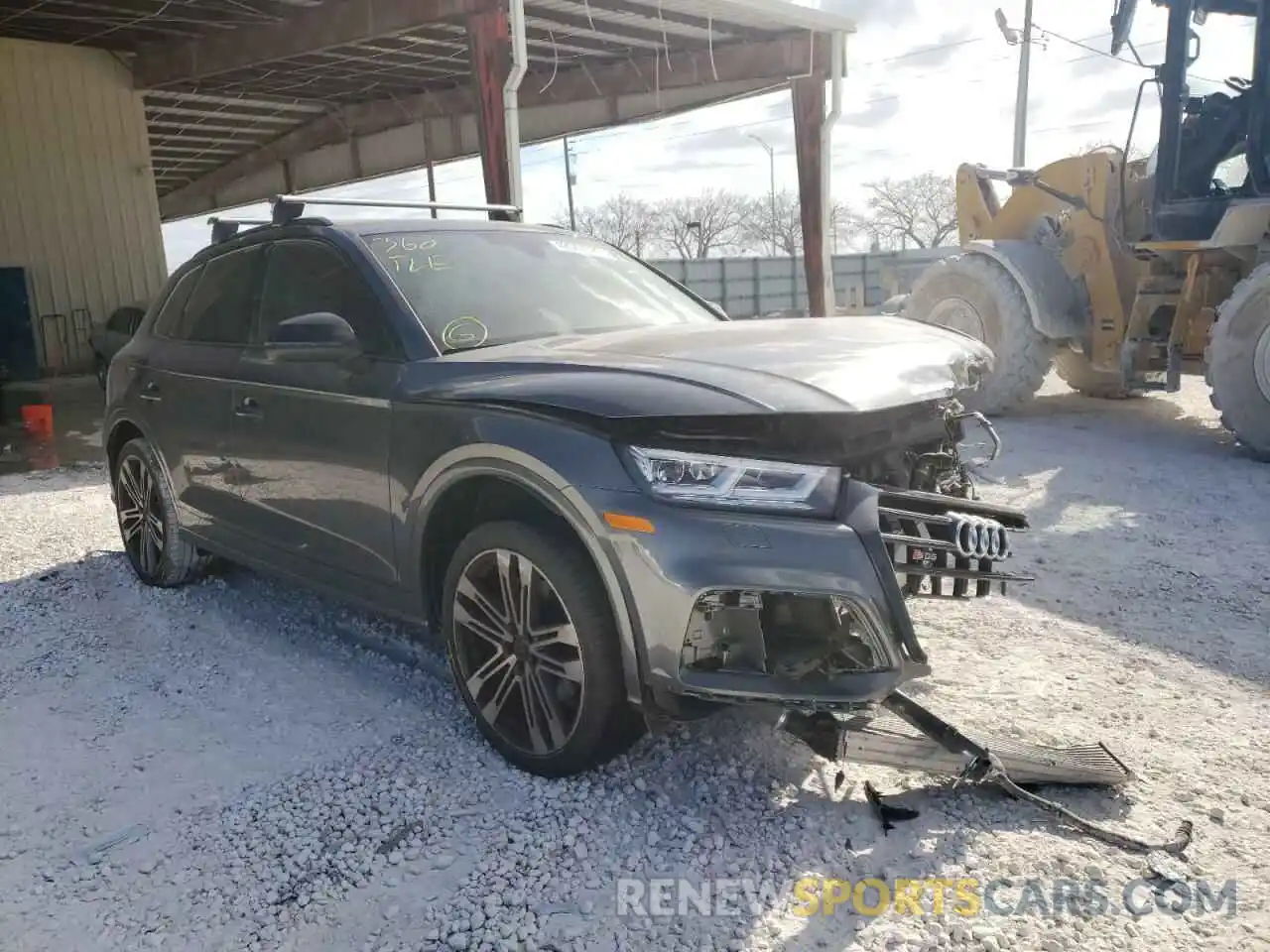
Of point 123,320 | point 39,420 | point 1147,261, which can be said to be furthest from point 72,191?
Result: point 1147,261

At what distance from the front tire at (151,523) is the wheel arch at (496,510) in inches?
83.1

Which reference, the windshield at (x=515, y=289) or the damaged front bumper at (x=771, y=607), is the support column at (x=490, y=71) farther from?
the damaged front bumper at (x=771, y=607)

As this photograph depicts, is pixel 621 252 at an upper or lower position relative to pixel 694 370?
upper

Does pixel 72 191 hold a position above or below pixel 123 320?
above

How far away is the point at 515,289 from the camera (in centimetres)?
386

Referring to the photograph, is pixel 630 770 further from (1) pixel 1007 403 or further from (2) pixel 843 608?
(1) pixel 1007 403

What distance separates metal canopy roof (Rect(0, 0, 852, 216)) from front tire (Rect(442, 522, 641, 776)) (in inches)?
324

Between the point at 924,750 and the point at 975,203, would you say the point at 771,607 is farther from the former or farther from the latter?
the point at 975,203

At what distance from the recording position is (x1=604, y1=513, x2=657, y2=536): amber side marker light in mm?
2654

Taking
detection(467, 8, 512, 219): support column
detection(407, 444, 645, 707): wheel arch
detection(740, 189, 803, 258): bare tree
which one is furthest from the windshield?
detection(740, 189, 803, 258): bare tree

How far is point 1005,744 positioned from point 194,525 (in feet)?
11.9

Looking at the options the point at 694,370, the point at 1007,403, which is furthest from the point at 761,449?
the point at 1007,403

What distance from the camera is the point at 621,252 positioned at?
471 centimetres

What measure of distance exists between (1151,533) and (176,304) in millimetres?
5278
